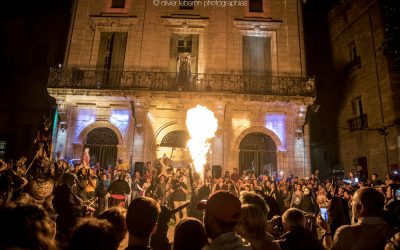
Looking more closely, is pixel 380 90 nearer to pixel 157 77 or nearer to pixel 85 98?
pixel 157 77

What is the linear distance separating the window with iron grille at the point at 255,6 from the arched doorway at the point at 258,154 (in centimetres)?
770

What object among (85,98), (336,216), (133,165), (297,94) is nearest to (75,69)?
(85,98)

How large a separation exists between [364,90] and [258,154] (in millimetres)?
8613

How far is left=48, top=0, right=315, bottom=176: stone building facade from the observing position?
1481 cm

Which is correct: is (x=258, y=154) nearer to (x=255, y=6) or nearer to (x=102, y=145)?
(x=102, y=145)

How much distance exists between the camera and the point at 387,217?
185 inches

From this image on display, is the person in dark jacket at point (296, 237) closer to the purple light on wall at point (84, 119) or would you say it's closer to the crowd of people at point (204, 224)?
the crowd of people at point (204, 224)

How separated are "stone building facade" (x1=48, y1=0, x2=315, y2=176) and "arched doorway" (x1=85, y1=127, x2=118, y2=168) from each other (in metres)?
0.06

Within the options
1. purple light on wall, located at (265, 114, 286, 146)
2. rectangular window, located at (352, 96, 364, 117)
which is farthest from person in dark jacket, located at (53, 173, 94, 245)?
rectangular window, located at (352, 96, 364, 117)

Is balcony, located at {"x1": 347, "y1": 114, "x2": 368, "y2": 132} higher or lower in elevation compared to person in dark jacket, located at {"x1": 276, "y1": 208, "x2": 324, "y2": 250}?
higher

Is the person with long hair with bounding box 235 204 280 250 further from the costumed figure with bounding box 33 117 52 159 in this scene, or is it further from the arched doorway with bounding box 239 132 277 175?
the arched doorway with bounding box 239 132 277 175

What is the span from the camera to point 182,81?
15469 mm

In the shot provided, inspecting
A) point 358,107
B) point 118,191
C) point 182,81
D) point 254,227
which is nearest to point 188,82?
point 182,81

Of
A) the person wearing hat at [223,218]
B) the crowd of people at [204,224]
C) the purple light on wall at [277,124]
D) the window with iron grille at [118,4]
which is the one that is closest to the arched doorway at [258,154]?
the purple light on wall at [277,124]
